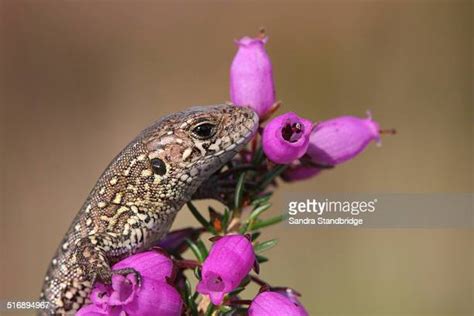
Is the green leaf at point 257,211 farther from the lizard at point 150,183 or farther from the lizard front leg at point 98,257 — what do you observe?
the lizard front leg at point 98,257

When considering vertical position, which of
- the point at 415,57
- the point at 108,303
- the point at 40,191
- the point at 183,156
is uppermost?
the point at 415,57

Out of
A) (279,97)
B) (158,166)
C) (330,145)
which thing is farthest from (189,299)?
(279,97)

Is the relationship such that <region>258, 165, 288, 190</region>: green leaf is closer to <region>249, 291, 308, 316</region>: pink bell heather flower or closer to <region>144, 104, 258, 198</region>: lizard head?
<region>144, 104, 258, 198</region>: lizard head

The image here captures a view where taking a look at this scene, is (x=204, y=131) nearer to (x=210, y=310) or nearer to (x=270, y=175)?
(x=270, y=175)

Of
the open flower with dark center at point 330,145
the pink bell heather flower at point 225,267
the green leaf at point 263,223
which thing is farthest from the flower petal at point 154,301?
the open flower with dark center at point 330,145

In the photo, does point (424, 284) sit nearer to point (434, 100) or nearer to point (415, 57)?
point (434, 100)

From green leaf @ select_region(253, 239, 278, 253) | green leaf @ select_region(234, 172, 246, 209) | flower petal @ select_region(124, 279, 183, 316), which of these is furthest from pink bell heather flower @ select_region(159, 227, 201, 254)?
flower petal @ select_region(124, 279, 183, 316)

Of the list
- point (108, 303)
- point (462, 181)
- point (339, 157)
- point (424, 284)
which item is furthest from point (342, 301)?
point (108, 303)
